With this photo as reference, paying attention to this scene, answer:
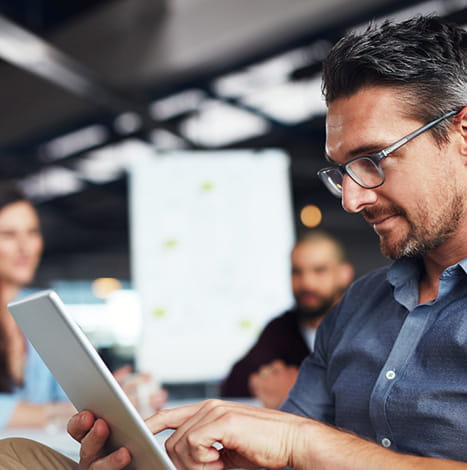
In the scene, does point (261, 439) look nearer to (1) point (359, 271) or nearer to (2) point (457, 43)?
(2) point (457, 43)

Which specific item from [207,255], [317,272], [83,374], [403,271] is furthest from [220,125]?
[83,374]

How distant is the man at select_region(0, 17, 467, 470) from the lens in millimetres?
1117

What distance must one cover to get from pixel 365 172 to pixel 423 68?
0.23m

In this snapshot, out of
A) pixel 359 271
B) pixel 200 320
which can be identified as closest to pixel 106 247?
pixel 359 271

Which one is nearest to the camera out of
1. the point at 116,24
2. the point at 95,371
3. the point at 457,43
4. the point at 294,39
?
the point at 95,371

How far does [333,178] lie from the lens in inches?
55.0

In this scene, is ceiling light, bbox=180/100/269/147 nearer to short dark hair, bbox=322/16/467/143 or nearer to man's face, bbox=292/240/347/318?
man's face, bbox=292/240/347/318

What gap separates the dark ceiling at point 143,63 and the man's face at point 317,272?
1.89 m

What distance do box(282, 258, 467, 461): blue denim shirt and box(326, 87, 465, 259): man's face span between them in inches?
3.6

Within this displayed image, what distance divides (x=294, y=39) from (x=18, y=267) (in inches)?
114

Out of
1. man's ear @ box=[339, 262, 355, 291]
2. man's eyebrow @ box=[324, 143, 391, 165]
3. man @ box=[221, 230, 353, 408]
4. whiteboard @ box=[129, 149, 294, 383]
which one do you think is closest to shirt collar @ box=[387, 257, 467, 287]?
man's eyebrow @ box=[324, 143, 391, 165]

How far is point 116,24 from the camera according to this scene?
227 inches

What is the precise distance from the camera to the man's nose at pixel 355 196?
125 cm

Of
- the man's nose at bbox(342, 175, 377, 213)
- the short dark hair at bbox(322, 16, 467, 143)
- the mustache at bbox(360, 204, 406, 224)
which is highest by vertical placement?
the short dark hair at bbox(322, 16, 467, 143)
